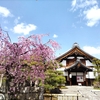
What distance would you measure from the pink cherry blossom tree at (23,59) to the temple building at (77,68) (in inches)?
685

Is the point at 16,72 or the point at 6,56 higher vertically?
the point at 6,56

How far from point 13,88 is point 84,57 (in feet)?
70.3

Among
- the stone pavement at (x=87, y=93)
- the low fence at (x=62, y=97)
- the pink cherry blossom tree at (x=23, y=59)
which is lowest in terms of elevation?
the stone pavement at (x=87, y=93)

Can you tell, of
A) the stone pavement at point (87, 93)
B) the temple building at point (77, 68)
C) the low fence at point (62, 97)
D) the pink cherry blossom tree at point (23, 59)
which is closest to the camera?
the pink cherry blossom tree at point (23, 59)

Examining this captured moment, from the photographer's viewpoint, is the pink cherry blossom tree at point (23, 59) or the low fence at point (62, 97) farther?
the low fence at point (62, 97)

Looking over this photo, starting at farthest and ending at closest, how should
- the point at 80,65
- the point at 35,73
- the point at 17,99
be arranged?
the point at 80,65 < the point at 17,99 < the point at 35,73

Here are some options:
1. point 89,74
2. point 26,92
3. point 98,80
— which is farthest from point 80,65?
point 26,92

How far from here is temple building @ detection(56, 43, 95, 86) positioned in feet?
77.3

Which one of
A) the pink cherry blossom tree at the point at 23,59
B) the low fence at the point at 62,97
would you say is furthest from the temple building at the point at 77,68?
the pink cherry blossom tree at the point at 23,59

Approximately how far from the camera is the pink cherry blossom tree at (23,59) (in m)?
5.75

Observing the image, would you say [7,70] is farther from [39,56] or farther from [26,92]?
[26,92]

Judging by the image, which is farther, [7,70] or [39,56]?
[39,56]

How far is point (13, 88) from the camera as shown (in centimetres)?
686

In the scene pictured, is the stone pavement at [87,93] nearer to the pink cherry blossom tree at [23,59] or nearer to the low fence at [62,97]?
the low fence at [62,97]
